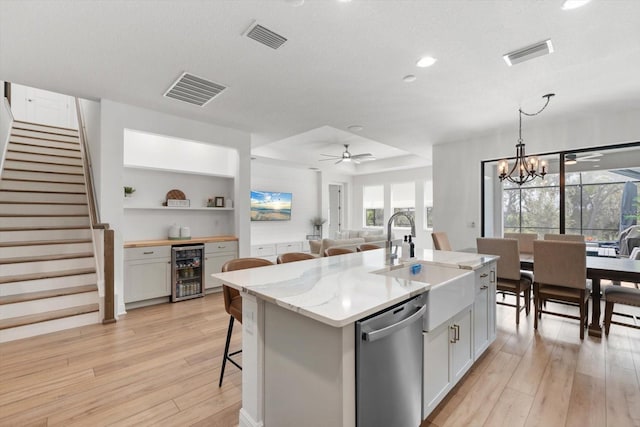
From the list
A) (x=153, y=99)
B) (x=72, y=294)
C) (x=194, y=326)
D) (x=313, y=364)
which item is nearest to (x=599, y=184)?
(x=313, y=364)

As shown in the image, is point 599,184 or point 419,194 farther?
point 419,194

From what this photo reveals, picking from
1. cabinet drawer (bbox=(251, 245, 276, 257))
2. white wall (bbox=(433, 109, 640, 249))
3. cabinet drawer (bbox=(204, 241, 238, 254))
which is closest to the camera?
white wall (bbox=(433, 109, 640, 249))

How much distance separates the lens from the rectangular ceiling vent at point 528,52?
2.41 m

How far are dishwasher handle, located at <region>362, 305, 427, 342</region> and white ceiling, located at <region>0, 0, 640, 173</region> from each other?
201cm

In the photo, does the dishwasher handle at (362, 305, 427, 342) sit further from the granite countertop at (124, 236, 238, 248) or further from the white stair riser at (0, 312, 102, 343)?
the granite countertop at (124, 236, 238, 248)

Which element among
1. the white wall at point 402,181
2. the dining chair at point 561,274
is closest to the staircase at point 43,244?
the dining chair at point 561,274

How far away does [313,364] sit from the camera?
1.31m

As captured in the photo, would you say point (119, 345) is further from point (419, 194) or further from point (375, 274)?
point (419, 194)

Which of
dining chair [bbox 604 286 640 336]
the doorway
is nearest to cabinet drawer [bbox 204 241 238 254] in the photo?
dining chair [bbox 604 286 640 336]

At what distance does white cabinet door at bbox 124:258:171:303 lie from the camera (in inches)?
154

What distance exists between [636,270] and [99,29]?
205 inches

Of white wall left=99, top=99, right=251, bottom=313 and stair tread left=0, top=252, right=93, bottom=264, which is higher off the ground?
white wall left=99, top=99, right=251, bottom=313

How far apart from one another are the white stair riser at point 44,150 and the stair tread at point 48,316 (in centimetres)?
352

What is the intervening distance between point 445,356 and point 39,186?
6.09 m
